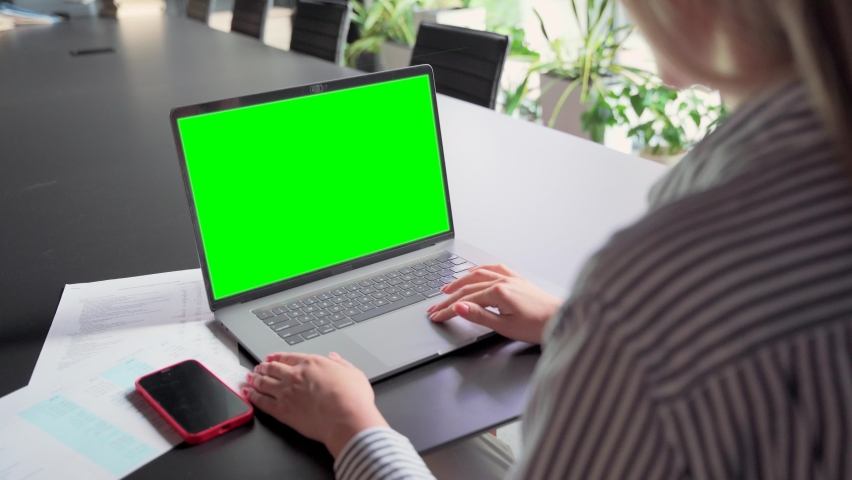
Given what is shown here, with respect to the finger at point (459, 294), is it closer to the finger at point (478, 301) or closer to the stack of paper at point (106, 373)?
the finger at point (478, 301)

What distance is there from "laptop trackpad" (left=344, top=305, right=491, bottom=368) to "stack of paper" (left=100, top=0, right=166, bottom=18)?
3.70 meters

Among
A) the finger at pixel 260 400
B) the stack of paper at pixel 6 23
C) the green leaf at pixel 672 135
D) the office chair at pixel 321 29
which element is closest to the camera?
the finger at pixel 260 400

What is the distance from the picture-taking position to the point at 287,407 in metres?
0.82

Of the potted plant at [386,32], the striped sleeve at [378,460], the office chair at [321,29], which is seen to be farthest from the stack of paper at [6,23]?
the striped sleeve at [378,460]

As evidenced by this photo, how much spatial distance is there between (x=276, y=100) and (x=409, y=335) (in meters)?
0.37

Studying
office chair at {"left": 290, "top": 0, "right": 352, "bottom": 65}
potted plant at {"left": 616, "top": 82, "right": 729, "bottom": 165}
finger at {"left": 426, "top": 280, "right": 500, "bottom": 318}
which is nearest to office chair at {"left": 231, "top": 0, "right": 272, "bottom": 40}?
office chair at {"left": 290, "top": 0, "right": 352, "bottom": 65}

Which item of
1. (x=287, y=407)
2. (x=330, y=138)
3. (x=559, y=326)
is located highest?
(x=559, y=326)

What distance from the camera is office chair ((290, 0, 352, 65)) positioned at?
9.61 feet

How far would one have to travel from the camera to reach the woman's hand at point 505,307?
940 millimetres

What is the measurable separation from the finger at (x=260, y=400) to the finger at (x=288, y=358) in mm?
47

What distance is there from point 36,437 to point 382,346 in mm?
382

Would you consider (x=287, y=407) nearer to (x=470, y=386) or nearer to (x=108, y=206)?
(x=470, y=386)

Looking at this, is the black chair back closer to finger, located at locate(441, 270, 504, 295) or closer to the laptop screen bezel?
the laptop screen bezel

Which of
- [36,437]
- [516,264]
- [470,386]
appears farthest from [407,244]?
[36,437]
